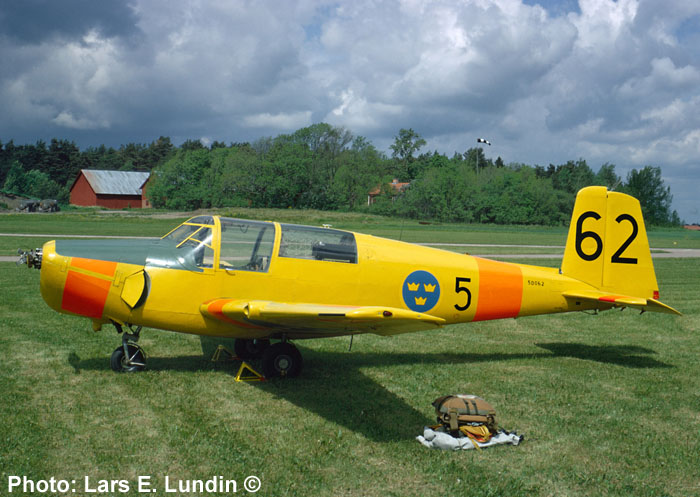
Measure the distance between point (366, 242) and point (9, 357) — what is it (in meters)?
5.45

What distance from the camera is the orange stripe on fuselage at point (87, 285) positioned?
6895mm

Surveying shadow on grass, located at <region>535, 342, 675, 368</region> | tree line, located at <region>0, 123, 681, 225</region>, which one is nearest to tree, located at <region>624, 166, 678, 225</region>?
tree line, located at <region>0, 123, 681, 225</region>

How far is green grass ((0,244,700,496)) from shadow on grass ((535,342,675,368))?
35mm

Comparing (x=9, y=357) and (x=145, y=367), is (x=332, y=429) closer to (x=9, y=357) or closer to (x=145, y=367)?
(x=145, y=367)

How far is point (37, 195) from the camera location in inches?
3780

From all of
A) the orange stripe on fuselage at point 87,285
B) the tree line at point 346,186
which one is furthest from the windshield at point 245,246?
the tree line at point 346,186

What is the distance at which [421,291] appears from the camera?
7.81m

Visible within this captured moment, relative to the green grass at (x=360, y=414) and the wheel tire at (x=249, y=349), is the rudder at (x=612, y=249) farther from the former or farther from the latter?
the wheel tire at (x=249, y=349)

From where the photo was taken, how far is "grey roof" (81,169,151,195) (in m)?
91.6

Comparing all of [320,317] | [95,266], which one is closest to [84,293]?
[95,266]

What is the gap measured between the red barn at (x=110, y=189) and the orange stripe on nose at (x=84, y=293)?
297ft

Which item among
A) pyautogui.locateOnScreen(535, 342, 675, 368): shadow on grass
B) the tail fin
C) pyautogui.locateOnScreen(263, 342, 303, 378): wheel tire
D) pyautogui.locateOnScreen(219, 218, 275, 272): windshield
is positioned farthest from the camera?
pyautogui.locateOnScreen(535, 342, 675, 368): shadow on grass

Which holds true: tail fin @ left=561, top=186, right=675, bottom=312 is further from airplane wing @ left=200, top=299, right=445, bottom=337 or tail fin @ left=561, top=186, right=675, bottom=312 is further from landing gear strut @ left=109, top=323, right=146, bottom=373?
landing gear strut @ left=109, top=323, right=146, bottom=373

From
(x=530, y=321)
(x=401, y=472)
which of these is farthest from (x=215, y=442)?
Result: (x=530, y=321)
